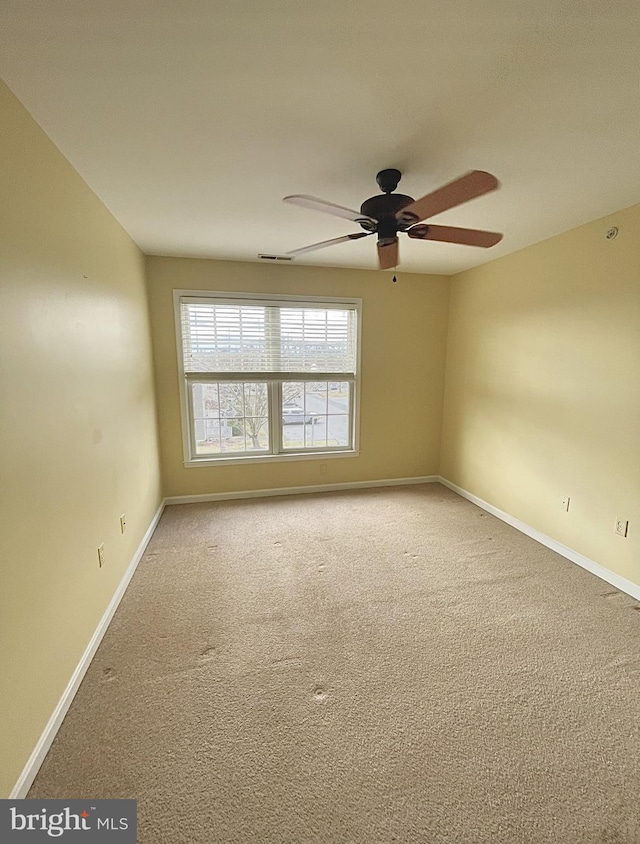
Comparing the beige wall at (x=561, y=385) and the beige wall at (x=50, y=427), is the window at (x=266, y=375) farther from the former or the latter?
the beige wall at (x=561, y=385)

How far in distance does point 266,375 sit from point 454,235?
224 centimetres

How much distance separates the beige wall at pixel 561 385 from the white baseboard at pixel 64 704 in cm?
319

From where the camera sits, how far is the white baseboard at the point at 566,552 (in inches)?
89.4

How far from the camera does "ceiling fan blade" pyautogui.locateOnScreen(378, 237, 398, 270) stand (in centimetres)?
184

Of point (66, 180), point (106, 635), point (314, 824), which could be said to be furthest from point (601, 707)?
point (66, 180)

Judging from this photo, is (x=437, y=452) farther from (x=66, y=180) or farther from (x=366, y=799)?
(x=66, y=180)

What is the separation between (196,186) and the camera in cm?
194

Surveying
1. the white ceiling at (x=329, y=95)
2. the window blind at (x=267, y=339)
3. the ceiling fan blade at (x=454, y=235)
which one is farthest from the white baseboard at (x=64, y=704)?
the ceiling fan blade at (x=454, y=235)

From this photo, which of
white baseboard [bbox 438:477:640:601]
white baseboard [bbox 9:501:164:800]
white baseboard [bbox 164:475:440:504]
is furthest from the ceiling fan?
white baseboard [bbox 164:475:440:504]

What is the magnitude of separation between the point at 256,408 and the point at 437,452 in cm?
227

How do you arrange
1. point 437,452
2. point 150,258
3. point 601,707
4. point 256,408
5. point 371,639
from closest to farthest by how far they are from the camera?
point 601,707 → point 371,639 → point 150,258 → point 256,408 → point 437,452

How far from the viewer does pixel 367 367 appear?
3857mm

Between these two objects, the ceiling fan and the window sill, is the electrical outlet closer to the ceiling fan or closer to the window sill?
the ceiling fan

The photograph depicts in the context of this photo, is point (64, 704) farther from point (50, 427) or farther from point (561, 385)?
point (561, 385)
